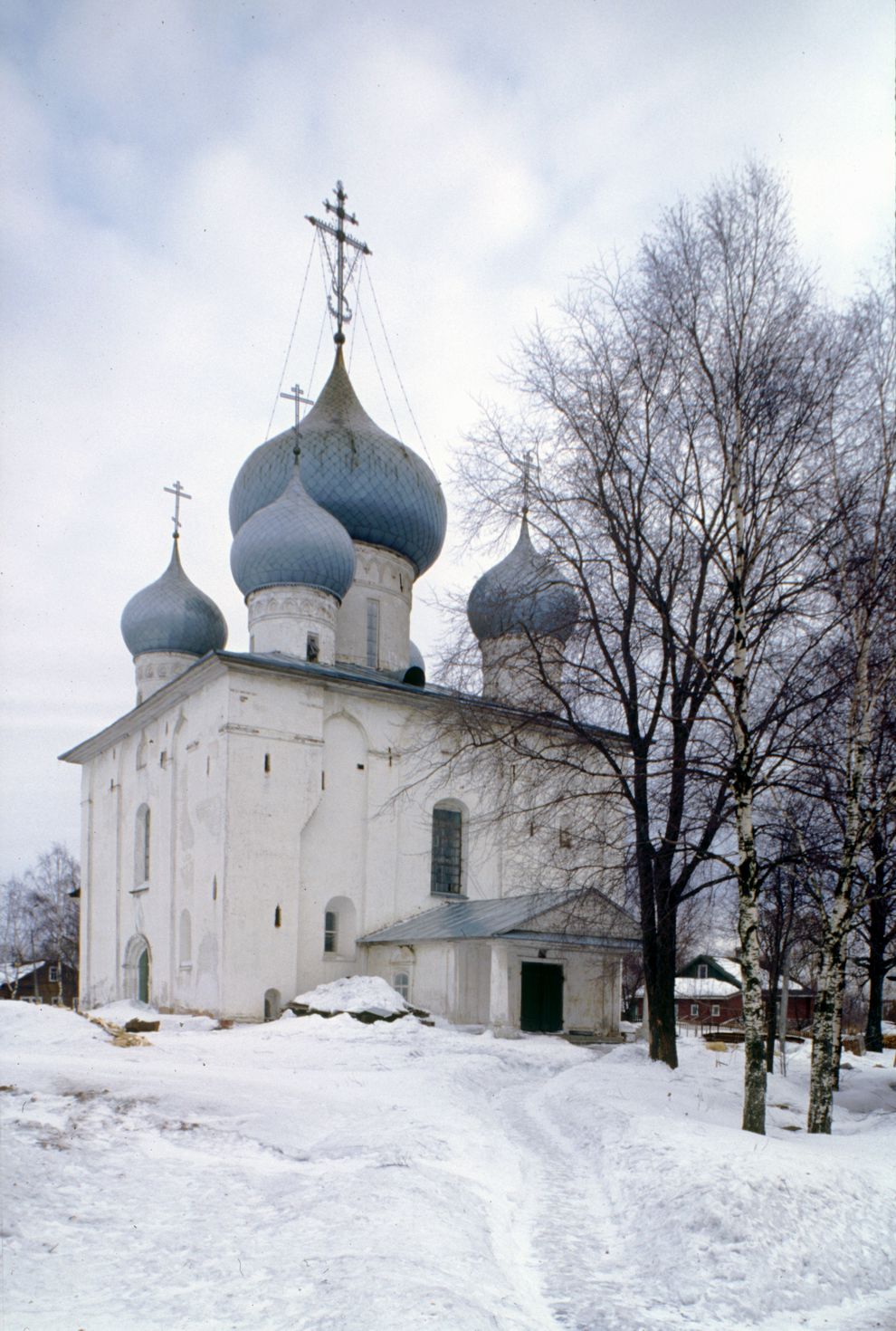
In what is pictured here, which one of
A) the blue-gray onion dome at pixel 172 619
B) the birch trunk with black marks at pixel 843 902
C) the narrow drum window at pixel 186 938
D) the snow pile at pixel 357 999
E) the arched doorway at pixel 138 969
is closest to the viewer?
the birch trunk with black marks at pixel 843 902

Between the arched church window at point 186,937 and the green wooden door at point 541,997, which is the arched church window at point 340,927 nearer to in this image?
the arched church window at point 186,937

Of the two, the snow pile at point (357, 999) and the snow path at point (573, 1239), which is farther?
the snow pile at point (357, 999)

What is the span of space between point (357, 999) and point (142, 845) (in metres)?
9.83

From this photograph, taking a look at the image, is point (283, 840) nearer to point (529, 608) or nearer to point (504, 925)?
point (504, 925)

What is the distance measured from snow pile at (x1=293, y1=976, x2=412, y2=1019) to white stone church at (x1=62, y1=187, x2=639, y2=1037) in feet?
3.73

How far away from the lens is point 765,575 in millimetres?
11195

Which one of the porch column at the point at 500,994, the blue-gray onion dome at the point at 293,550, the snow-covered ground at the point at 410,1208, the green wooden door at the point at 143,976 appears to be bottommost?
the green wooden door at the point at 143,976

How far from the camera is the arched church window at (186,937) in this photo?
23.3m

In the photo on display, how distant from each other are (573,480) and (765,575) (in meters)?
2.72

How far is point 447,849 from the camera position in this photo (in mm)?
26016

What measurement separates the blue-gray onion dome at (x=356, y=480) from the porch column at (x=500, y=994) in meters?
12.4

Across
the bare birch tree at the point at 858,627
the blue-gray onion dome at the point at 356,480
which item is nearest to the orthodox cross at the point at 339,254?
the blue-gray onion dome at the point at 356,480

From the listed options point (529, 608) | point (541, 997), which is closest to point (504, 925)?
point (541, 997)

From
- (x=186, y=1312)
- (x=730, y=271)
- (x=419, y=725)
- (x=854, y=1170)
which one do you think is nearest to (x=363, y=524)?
(x=419, y=725)
